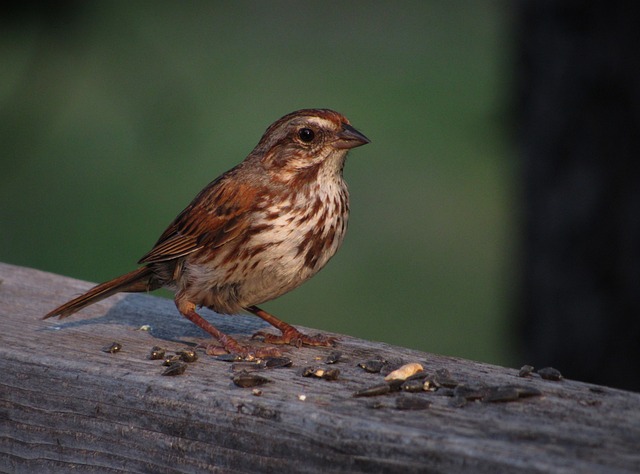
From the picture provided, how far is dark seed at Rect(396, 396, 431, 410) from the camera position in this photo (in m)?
2.68

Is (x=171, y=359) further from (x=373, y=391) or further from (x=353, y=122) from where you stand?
(x=353, y=122)

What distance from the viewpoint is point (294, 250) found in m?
4.25

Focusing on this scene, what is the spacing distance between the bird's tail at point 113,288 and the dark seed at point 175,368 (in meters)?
0.85

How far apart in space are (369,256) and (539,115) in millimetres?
5603

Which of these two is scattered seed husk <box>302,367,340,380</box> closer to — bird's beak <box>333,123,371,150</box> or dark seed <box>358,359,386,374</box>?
dark seed <box>358,359,386,374</box>

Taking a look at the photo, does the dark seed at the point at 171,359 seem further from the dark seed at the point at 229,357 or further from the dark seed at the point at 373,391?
the dark seed at the point at 373,391

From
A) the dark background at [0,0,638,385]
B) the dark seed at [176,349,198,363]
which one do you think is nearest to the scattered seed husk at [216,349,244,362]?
the dark seed at [176,349,198,363]

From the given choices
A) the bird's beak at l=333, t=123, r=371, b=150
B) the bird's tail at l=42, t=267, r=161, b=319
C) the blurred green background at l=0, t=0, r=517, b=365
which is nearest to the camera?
the bird's tail at l=42, t=267, r=161, b=319

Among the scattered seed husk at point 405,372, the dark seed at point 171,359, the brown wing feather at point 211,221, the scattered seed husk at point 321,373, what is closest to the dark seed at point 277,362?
the scattered seed husk at point 321,373

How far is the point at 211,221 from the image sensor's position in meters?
4.47

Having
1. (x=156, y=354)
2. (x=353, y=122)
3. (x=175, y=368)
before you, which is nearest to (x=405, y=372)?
(x=175, y=368)

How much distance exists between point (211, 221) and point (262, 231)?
0.27 metres

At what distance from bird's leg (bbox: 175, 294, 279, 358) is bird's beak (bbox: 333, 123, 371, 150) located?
926 mm

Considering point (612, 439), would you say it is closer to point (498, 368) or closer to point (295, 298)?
point (498, 368)
